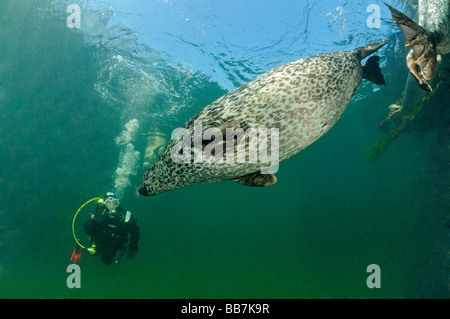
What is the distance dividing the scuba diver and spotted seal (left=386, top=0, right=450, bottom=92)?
29.2 feet

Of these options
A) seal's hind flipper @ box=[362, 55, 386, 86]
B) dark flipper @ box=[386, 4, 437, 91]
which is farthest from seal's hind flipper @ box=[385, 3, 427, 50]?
seal's hind flipper @ box=[362, 55, 386, 86]

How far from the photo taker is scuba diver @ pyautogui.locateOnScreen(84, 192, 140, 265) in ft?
28.5

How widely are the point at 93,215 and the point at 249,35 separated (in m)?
10.5

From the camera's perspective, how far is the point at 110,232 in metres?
8.92

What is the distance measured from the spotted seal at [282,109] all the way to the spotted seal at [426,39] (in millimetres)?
416

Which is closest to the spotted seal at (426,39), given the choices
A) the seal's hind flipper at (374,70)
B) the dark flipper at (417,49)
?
the dark flipper at (417,49)

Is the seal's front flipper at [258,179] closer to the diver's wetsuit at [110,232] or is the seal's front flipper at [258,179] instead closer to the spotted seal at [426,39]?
the spotted seal at [426,39]

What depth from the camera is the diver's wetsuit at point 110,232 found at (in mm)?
8695

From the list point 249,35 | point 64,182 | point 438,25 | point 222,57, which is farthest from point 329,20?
point 64,182

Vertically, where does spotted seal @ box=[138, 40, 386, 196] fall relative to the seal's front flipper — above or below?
above

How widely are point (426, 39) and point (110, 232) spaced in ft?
32.7

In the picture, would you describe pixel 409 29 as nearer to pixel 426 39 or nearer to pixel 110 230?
pixel 426 39

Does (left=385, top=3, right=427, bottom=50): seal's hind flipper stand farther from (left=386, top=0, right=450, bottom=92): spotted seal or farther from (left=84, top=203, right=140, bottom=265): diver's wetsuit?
(left=84, top=203, right=140, bottom=265): diver's wetsuit

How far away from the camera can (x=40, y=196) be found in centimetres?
3412
